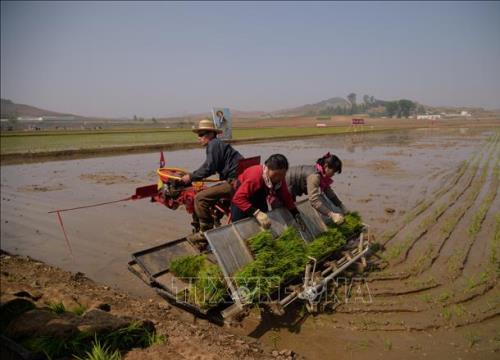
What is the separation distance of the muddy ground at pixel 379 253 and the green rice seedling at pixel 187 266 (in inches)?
20.8

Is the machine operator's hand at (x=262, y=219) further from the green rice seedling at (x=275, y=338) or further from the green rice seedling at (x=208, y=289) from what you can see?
the green rice seedling at (x=275, y=338)

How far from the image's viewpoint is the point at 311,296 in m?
3.63

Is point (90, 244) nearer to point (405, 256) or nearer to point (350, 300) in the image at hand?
point (350, 300)

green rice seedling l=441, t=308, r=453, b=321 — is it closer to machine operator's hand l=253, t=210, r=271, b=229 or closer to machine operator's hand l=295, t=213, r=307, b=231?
machine operator's hand l=295, t=213, r=307, b=231

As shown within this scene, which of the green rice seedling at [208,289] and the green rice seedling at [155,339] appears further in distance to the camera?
the green rice seedling at [208,289]

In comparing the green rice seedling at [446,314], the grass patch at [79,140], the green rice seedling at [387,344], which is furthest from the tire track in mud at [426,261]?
the grass patch at [79,140]

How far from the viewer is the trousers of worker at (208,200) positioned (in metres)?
5.02

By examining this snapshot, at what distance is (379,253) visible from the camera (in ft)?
18.5

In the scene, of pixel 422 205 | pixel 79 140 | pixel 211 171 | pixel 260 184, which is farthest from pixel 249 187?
pixel 79 140

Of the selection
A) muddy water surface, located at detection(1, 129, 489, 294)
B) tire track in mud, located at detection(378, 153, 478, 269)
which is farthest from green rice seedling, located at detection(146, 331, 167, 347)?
tire track in mud, located at detection(378, 153, 478, 269)

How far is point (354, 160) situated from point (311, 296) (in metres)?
14.9

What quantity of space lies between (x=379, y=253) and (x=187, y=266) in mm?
3283

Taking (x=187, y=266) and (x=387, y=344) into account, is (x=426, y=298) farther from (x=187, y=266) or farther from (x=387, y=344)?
→ (x=187, y=266)

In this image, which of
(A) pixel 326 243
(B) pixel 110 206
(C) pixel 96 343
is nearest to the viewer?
(C) pixel 96 343
